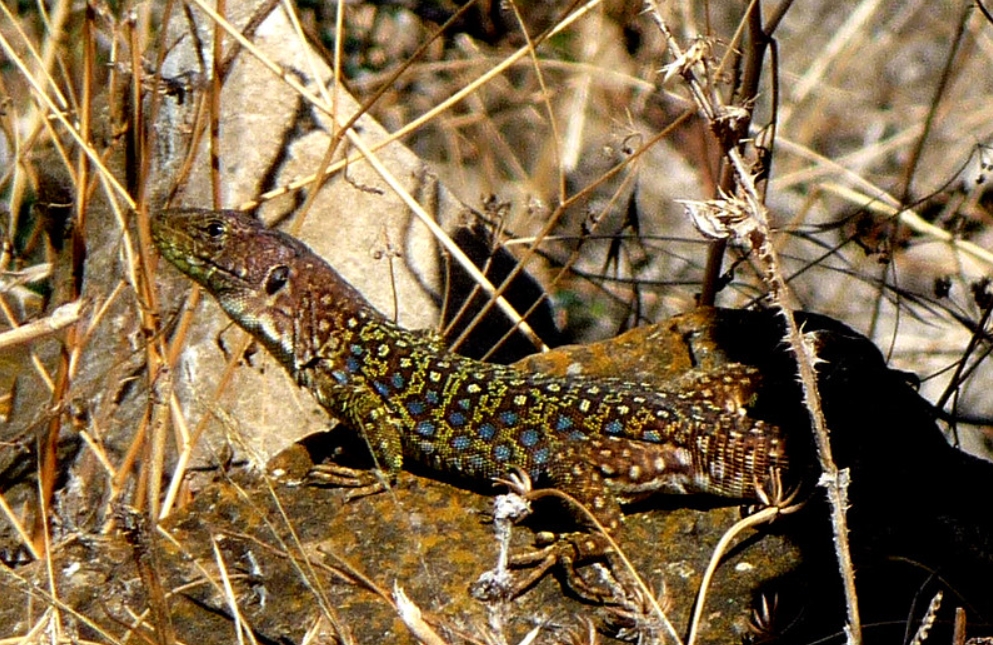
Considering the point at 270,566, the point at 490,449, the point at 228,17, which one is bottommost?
the point at 270,566

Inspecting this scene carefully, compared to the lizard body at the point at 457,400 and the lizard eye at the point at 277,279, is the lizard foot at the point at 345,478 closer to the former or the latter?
the lizard body at the point at 457,400

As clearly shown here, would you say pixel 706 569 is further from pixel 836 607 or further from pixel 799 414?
pixel 799 414

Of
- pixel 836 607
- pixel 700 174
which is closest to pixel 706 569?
pixel 836 607

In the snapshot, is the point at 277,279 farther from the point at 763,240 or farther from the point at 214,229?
the point at 763,240

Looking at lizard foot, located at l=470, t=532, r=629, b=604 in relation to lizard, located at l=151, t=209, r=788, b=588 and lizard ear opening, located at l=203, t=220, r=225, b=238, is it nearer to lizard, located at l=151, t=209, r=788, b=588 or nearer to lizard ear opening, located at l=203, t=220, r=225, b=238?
lizard, located at l=151, t=209, r=788, b=588

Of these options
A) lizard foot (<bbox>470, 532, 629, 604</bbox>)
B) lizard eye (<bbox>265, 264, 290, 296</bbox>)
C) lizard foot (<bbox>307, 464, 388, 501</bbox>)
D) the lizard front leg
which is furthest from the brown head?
lizard foot (<bbox>470, 532, 629, 604</bbox>)

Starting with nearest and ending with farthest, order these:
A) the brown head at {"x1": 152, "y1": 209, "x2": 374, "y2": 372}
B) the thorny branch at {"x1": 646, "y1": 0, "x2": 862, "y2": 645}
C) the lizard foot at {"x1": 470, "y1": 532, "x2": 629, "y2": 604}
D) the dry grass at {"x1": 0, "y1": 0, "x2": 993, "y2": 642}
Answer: the thorny branch at {"x1": 646, "y1": 0, "x2": 862, "y2": 645} → the lizard foot at {"x1": 470, "y1": 532, "x2": 629, "y2": 604} → the brown head at {"x1": 152, "y1": 209, "x2": 374, "y2": 372} → the dry grass at {"x1": 0, "y1": 0, "x2": 993, "y2": 642}

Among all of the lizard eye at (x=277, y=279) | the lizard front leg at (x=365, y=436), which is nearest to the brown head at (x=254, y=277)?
the lizard eye at (x=277, y=279)
